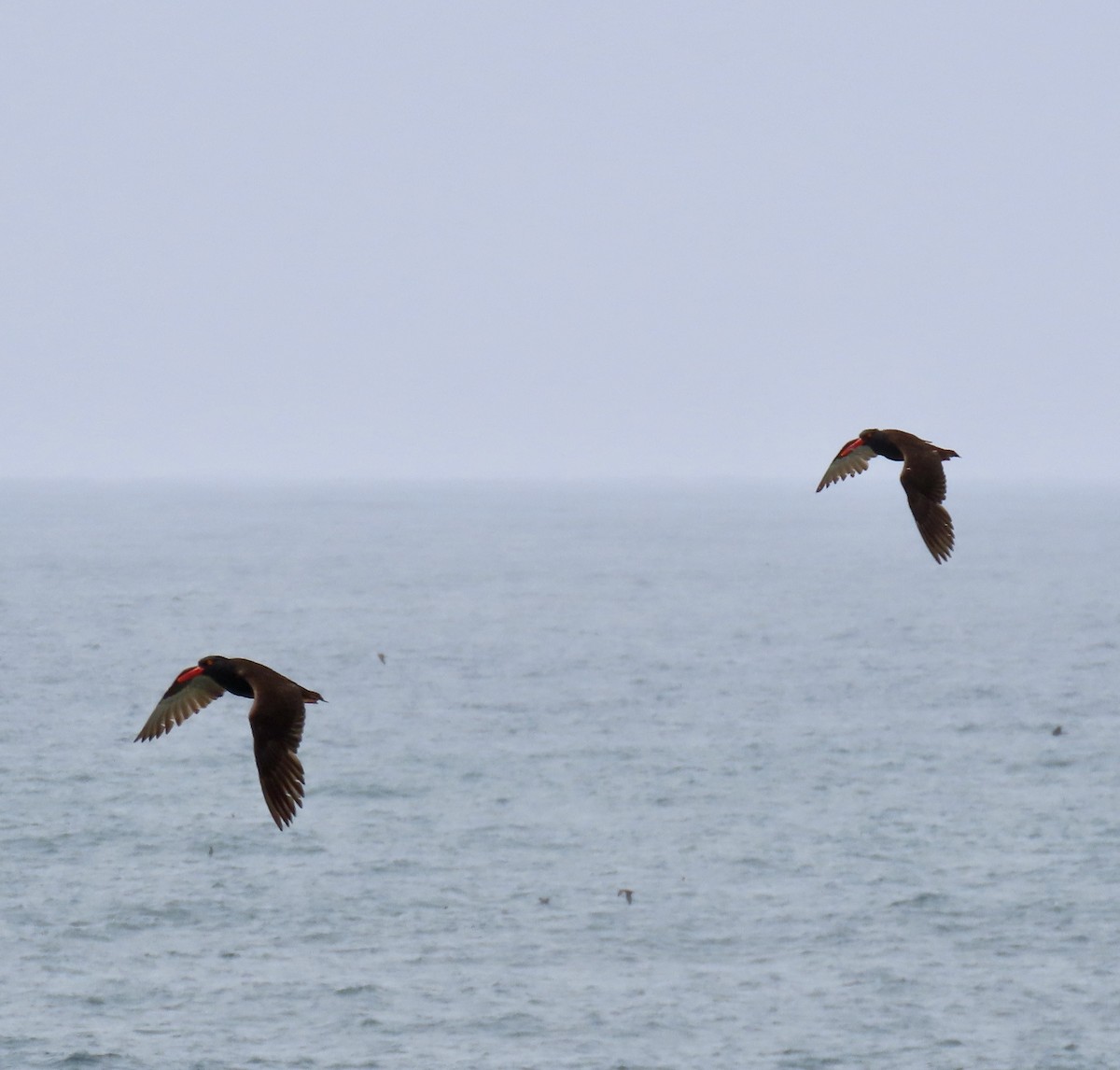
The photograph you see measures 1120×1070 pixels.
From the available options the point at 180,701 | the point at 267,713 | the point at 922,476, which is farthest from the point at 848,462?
the point at 180,701

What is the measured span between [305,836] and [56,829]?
37.0ft

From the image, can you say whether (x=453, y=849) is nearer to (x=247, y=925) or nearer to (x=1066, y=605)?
(x=247, y=925)

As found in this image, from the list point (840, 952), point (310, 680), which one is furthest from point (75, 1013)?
point (310, 680)

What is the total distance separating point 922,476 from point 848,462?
2.36 metres

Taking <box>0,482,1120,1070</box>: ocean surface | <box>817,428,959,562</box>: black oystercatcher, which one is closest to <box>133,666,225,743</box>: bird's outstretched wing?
<box>817,428,959,562</box>: black oystercatcher

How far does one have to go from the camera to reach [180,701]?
17109 millimetres

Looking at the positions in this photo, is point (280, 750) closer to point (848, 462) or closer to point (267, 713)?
point (267, 713)

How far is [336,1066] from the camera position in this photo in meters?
52.7

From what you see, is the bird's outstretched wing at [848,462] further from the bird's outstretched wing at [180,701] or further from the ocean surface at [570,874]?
the ocean surface at [570,874]

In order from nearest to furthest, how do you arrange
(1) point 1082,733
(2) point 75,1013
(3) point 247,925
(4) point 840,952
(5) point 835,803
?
1. (2) point 75,1013
2. (4) point 840,952
3. (3) point 247,925
4. (5) point 835,803
5. (1) point 1082,733

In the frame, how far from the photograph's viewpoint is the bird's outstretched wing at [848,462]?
55.4 feet

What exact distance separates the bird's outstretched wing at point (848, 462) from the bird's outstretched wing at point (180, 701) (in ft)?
20.9

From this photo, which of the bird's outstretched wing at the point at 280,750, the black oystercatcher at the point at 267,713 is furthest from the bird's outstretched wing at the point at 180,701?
the bird's outstretched wing at the point at 280,750

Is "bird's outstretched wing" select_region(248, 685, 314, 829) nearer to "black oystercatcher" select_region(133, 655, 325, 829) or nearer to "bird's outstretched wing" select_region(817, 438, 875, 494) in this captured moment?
"black oystercatcher" select_region(133, 655, 325, 829)
